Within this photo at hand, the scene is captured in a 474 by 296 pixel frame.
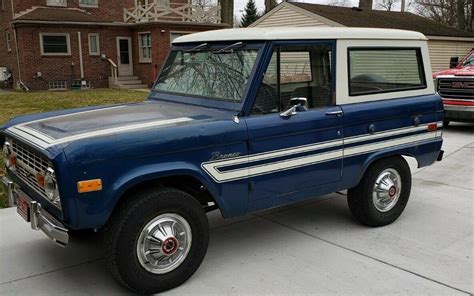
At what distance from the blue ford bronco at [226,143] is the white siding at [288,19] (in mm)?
16190

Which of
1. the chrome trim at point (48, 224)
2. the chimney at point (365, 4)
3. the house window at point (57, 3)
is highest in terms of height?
the house window at point (57, 3)

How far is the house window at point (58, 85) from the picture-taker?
23.4 metres

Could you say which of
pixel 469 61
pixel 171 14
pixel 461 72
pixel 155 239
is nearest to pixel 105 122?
pixel 155 239

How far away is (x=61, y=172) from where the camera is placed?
299 centimetres

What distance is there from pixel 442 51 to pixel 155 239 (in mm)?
22966


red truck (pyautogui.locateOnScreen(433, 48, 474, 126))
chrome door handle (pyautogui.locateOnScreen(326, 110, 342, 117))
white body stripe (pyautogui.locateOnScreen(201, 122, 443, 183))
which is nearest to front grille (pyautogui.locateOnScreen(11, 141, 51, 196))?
white body stripe (pyautogui.locateOnScreen(201, 122, 443, 183))

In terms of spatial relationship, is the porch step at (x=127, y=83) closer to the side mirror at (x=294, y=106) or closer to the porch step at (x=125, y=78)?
the porch step at (x=125, y=78)

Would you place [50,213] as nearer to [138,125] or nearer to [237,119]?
[138,125]

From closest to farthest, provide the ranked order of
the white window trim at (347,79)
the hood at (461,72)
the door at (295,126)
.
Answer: the door at (295,126) → the white window trim at (347,79) → the hood at (461,72)

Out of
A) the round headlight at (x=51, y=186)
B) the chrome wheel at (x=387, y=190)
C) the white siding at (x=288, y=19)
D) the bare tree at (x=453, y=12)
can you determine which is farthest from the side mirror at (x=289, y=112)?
the bare tree at (x=453, y=12)

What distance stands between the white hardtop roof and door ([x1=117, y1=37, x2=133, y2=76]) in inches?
833

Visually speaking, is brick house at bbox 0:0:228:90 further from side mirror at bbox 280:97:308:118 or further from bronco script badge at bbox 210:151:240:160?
bronco script badge at bbox 210:151:240:160

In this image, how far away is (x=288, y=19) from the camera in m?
21.6

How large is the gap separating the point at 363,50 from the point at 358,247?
1864mm
